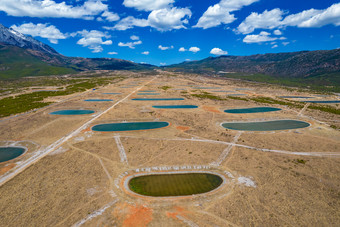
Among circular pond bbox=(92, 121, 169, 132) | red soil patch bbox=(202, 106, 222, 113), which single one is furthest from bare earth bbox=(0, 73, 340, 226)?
red soil patch bbox=(202, 106, 222, 113)

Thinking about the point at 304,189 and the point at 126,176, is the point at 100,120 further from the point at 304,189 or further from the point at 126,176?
the point at 304,189

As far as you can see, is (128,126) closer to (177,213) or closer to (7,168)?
(7,168)

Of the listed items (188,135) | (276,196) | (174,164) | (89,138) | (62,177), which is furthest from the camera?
(188,135)

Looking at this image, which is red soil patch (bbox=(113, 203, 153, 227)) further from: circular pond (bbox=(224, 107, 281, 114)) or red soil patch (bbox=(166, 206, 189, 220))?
circular pond (bbox=(224, 107, 281, 114))

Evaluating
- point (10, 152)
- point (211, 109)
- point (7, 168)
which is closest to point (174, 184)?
point (7, 168)

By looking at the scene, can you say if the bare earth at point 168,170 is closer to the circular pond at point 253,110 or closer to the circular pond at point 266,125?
the circular pond at point 266,125

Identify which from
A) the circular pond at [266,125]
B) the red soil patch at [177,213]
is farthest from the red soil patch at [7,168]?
the circular pond at [266,125]

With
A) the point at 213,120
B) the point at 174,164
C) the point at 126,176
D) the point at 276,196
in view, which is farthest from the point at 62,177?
the point at 213,120
